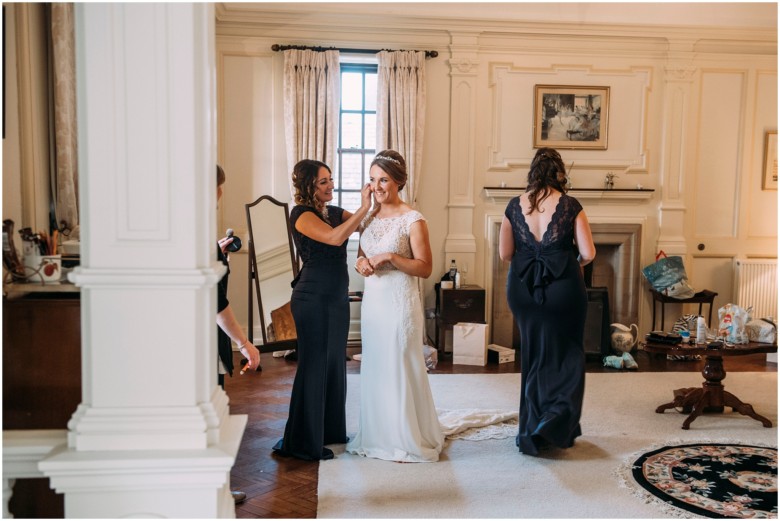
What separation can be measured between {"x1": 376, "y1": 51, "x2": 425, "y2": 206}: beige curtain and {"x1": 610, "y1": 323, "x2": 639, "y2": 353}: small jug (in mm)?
2197

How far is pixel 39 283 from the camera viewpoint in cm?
234

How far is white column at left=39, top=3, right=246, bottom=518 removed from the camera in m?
1.91

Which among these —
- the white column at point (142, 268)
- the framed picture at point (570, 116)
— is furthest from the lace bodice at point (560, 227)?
the framed picture at point (570, 116)

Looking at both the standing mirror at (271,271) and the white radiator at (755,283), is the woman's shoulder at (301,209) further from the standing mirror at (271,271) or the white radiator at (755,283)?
the white radiator at (755,283)

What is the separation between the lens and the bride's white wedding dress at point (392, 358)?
3.64m

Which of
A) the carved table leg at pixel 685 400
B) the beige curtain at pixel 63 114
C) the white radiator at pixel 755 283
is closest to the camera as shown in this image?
the beige curtain at pixel 63 114

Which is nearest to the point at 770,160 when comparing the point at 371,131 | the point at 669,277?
the point at 669,277

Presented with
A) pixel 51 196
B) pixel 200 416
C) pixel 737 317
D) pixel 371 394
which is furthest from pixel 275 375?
pixel 200 416

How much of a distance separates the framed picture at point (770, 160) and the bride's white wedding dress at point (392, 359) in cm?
501

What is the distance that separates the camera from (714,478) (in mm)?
3514

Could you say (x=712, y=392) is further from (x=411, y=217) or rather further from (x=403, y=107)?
(x=403, y=107)

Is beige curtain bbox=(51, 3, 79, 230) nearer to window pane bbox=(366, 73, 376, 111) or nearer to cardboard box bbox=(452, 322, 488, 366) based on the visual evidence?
cardboard box bbox=(452, 322, 488, 366)

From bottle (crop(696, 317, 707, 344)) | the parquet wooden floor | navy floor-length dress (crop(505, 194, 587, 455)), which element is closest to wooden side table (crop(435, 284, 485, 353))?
the parquet wooden floor

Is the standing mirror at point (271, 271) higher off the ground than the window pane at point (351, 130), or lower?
lower
